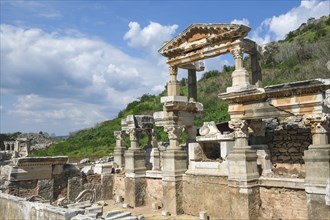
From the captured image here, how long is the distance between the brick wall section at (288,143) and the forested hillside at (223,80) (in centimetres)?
1441

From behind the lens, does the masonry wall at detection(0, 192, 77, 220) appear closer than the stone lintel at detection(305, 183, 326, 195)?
Yes

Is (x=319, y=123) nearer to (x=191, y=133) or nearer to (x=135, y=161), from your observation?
(x=191, y=133)

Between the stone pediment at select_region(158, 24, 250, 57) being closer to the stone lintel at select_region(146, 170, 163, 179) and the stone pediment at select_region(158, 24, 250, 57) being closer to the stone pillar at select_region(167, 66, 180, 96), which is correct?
the stone pillar at select_region(167, 66, 180, 96)

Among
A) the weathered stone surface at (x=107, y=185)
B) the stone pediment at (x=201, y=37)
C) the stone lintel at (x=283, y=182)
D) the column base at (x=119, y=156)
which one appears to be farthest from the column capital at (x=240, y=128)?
the column base at (x=119, y=156)

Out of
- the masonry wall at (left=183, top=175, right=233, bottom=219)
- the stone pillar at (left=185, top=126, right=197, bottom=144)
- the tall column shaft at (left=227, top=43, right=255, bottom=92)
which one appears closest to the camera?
the tall column shaft at (left=227, top=43, right=255, bottom=92)

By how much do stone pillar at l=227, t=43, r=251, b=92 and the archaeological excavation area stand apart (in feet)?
0.11

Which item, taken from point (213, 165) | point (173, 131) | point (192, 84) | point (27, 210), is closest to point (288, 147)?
point (213, 165)

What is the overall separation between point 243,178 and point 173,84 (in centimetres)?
546

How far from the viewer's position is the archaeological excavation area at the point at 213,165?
33.2 feet

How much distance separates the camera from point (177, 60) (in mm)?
15383

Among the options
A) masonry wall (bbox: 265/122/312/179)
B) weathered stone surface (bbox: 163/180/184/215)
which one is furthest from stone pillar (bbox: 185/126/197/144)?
masonry wall (bbox: 265/122/312/179)

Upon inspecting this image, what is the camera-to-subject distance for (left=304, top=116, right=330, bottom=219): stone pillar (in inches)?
379

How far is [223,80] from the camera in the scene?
41156 mm

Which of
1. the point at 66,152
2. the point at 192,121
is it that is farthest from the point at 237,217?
the point at 66,152
